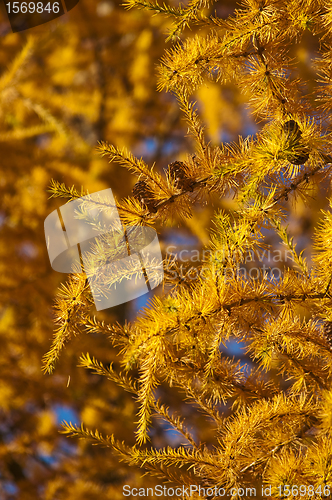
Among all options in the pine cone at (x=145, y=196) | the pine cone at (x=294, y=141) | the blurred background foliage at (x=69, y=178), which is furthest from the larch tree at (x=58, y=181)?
the pine cone at (x=294, y=141)

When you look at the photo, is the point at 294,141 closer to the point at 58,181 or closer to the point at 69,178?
the point at 58,181

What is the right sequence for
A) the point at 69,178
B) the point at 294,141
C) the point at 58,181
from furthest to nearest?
the point at 69,178, the point at 58,181, the point at 294,141

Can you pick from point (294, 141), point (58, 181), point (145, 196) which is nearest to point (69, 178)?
point (58, 181)

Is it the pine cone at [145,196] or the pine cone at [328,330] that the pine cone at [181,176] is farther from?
the pine cone at [328,330]

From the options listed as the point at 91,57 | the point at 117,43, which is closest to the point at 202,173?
the point at 91,57

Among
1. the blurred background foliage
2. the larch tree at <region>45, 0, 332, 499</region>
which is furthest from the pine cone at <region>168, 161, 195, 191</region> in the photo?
the blurred background foliage

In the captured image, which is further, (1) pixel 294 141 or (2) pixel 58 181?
(2) pixel 58 181
